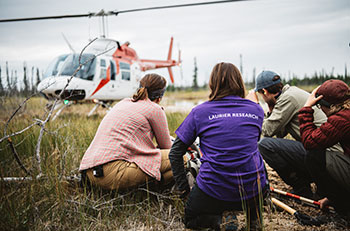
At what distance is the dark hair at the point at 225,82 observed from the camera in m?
2.02

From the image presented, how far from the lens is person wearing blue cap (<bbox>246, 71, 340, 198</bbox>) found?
9.19 feet

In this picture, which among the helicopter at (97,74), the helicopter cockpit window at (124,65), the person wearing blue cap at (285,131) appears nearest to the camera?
the person wearing blue cap at (285,131)

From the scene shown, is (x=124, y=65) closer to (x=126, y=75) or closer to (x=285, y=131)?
(x=126, y=75)

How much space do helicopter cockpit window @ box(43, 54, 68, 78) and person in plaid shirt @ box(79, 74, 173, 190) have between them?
660 cm

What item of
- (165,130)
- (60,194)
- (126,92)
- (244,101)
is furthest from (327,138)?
(126,92)

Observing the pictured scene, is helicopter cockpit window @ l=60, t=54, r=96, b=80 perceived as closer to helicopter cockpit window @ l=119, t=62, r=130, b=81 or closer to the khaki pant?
helicopter cockpit window @ l=119, t=62, r=130, b=81

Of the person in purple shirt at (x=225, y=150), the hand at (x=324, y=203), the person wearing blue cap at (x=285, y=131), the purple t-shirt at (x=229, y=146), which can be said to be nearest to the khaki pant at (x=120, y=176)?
the person in purple shirt at (x=225, y=150)

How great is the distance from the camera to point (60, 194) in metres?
2.37

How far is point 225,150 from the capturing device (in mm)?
1897

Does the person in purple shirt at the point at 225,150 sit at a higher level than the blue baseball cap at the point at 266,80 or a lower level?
lower

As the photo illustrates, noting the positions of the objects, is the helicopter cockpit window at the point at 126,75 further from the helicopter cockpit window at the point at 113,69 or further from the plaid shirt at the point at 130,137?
the plaid shirt at the point at 130,137

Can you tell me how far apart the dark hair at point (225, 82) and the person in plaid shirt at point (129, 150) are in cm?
77

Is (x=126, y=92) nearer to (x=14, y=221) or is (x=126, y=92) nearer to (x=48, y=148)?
(x=48, y=148)

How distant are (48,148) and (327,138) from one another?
12.1 ft
